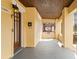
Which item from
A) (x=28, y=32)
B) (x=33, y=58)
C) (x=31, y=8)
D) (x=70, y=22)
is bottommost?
(x=33, y=58)

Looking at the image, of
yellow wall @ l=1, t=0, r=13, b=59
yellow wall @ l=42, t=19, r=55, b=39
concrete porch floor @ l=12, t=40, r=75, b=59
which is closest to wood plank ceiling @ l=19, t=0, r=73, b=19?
concrete porch floor @ l=12, t=40, r=75, b=59

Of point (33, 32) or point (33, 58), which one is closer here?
point (33, 58)

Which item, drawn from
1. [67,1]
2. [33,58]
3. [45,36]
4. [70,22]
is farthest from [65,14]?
[45,36]

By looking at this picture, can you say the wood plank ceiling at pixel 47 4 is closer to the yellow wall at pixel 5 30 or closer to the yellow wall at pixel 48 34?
the yellow wall at pixel 5 30

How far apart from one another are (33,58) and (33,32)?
420 cm

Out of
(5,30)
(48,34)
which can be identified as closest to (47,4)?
(5,30)

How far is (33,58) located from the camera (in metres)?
6.42

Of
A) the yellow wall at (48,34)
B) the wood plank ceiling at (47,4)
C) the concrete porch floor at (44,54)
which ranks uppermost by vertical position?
the wood plank ceiling at (47,4)

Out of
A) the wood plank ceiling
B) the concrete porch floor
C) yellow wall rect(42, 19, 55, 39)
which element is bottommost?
the concrete porch floor

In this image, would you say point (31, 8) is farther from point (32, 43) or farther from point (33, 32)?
point (32, 43)

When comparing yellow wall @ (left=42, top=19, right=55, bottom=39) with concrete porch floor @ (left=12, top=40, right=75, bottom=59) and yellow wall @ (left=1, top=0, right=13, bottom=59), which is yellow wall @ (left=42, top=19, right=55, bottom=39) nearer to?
concrete porch floor @ (left=12, top=40, right=75, bottom=59)

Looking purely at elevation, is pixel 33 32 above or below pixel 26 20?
below

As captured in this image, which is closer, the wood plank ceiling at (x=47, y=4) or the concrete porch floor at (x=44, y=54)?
the concrete porch floor at (x=44, y=54)

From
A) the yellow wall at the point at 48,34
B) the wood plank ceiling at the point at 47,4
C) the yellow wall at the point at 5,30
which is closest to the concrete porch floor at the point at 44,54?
the yellow wall at the point at 5,30
